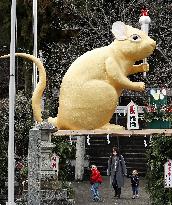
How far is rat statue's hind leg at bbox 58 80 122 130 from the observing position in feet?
52.9

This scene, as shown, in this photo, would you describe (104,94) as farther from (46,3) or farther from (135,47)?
(46,3)

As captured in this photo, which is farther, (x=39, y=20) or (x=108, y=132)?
(x=39, y=20)

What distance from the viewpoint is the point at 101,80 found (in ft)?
53.3

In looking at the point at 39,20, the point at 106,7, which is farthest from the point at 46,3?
the point at 106,7

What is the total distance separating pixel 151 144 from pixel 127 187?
312 inches

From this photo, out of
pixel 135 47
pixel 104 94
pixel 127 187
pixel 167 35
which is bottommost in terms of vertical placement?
pixel 127 187

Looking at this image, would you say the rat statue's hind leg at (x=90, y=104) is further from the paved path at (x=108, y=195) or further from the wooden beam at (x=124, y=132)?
the paved path at (x=108, y=195)

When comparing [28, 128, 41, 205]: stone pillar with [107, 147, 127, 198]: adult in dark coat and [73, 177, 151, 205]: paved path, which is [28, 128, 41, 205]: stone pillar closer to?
[73, 177, 151, 205]: paved path

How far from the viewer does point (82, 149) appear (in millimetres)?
26500

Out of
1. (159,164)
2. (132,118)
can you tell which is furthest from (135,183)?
(132,118)

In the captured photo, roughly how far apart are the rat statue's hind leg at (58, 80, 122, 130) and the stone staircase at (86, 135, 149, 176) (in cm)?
1119

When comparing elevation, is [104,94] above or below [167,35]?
below

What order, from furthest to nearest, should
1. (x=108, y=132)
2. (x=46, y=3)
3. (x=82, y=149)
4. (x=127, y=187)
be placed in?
(x=46, y=3)
(x=82, y=149)
(x=127, y=187)
(x=108, y=132)

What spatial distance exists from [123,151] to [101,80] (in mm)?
12079
